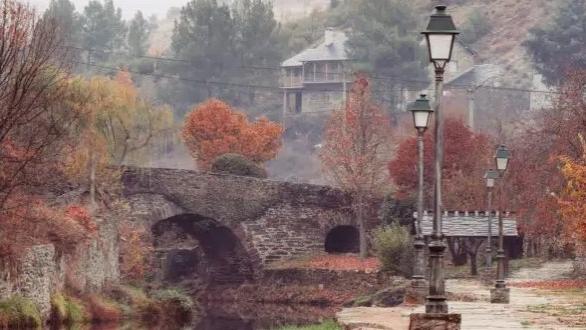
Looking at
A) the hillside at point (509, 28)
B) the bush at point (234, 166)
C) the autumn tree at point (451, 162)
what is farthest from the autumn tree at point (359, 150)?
the hillside at point (509, 28)

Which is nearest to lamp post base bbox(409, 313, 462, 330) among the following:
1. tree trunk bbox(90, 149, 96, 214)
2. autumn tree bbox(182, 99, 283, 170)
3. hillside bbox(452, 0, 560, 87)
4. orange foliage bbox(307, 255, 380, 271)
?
tree trunk bbox(90, 149, 96, 214)

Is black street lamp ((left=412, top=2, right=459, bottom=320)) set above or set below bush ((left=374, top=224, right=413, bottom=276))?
above

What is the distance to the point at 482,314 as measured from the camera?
86.8 feet

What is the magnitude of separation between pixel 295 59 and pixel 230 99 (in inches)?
250

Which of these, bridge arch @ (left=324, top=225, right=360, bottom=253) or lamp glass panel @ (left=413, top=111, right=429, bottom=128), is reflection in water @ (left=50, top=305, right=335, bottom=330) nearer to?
lamp glass panel @ (left=413, top=111, right=429, bottom=128)

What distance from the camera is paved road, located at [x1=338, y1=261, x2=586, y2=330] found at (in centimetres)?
2327

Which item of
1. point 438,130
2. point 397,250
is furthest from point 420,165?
point 397,250

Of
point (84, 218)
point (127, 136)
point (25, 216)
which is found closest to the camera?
point (25, 216)

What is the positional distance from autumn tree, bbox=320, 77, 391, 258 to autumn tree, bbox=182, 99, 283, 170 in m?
7.34

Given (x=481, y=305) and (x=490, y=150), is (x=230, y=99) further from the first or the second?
(x=481, y=305)

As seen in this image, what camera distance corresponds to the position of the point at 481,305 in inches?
1186

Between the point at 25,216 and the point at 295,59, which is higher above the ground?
the point at 295,59

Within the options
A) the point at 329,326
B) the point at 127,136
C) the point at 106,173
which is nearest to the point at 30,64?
the point at 329,326

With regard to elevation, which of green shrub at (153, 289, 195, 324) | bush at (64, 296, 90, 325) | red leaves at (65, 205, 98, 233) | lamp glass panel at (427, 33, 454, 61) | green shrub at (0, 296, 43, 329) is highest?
lamp glass panel at (427, 33, 454, 61)
